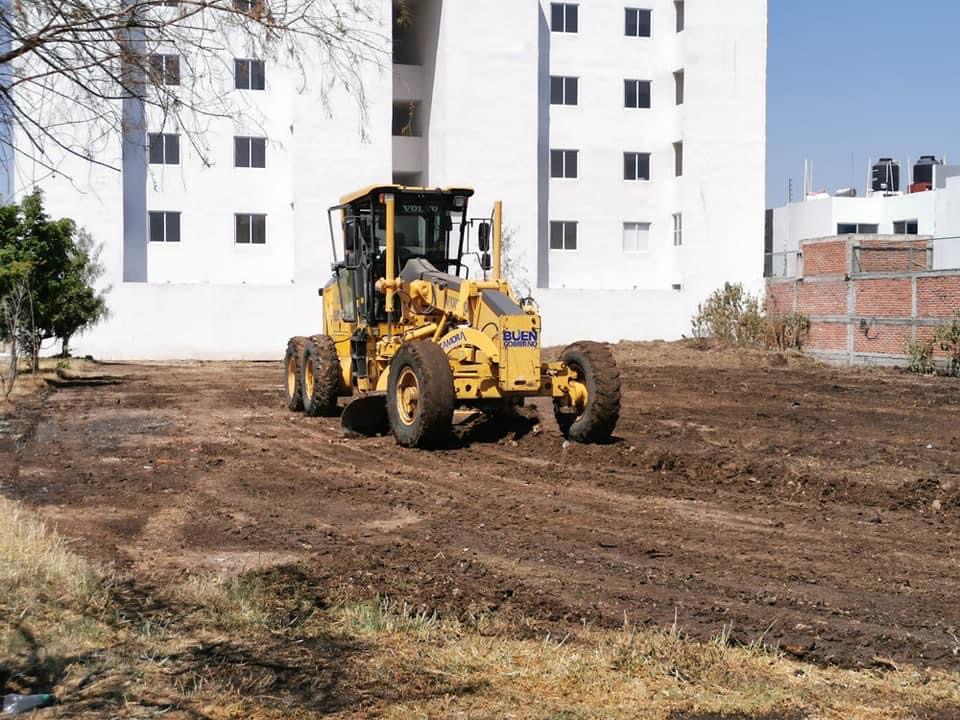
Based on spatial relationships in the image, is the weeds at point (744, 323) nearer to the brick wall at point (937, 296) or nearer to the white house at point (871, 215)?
the white house at point (871, 215)

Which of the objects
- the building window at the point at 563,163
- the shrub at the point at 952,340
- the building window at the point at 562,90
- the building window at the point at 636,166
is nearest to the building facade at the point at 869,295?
the shrub at the point at 952,340

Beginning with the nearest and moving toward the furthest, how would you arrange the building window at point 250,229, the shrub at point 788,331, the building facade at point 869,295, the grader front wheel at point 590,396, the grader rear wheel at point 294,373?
the grader front wheel at point 590,396 < the grader rear wheel at point 294,373 < the building facade at point 869,295 < the shrub at point 788,331 < the building window at point 250,229

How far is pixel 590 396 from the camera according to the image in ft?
47.4

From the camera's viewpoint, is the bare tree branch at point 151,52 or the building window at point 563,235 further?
the building window at point 563,235

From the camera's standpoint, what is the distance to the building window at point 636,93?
45.8m

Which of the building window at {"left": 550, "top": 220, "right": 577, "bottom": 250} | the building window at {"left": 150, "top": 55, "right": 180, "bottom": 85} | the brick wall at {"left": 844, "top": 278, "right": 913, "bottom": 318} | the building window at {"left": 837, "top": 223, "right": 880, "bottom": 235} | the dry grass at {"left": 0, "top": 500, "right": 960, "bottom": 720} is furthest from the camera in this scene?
the building window at {"left": 837, "top": 223, "right": 880, "bottom": 235}

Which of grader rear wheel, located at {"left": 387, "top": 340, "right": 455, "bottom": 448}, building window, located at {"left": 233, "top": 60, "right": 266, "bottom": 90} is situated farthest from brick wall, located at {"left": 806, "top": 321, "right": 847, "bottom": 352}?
building window, located at {"left": 233, "top": 60, "right": 266, "bottom": 90}

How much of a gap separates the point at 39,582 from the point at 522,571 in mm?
3221

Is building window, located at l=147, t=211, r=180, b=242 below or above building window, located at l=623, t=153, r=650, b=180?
below

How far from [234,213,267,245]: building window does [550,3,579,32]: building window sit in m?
13.4

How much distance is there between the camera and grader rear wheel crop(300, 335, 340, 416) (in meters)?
17.9

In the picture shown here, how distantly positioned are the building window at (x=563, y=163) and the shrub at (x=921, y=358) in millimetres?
18499

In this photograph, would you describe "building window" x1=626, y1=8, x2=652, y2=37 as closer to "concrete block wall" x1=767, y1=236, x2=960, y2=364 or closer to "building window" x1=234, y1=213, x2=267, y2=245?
"concrete block wall" x1=767, y1=236, x2=960, y2=364

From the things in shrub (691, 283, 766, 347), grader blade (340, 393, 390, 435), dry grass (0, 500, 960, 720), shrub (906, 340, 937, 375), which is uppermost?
shrub (691, 283, 766, 347)
